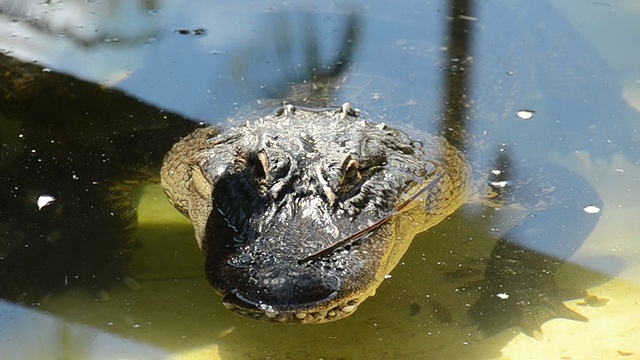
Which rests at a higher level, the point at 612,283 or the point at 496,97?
the point at 496,97

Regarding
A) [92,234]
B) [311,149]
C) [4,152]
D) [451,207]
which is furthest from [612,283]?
[4,152]

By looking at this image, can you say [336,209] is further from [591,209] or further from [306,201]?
[591,209]

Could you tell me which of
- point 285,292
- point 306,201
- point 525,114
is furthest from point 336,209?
point 525,114

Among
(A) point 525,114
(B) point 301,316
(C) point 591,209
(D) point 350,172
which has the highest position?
(D) point 350,172

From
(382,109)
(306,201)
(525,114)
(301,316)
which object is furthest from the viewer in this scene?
(525,114)

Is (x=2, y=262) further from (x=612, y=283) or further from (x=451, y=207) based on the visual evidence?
(x=612, y=283)

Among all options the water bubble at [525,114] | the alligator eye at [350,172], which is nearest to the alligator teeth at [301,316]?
the alligator eye at [350,172]

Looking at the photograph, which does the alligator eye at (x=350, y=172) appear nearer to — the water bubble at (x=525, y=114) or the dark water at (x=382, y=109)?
the dark water at (x=382, y=109)
